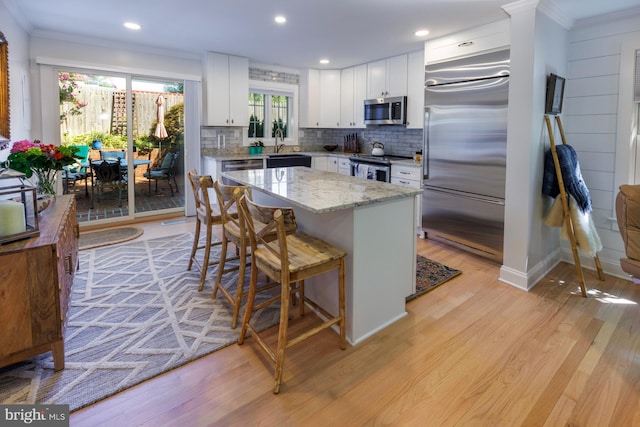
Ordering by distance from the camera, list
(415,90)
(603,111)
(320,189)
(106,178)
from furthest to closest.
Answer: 1. (106,178)
2. (415,90)
3. (603,111)
4. (320,189)

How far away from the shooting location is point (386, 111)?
515 cm

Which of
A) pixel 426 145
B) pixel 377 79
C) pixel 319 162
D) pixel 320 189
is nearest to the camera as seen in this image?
pixel 320 189

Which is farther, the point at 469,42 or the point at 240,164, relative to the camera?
the point at 240,164

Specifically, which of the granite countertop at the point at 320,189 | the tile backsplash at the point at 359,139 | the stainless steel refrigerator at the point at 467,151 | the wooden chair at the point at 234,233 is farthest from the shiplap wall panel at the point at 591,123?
the wooden chair at the point at 234,233

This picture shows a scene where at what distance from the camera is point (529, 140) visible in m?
2.94

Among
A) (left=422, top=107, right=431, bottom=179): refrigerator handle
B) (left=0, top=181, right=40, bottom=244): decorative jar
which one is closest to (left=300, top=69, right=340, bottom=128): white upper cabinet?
(left=422, top=107, right=431, bottom=179): refrigerator handle

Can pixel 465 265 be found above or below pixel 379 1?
below

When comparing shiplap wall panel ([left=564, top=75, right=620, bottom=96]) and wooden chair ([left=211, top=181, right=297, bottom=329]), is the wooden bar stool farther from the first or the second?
shiplap wall panel ([left=564, top=75, right=620, bottom=96])

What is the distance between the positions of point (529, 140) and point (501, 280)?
1.24 m

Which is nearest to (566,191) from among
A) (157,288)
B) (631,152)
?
(631,152)

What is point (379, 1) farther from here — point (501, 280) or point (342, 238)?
point (501, 280)

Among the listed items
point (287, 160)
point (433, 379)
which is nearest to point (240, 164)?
point (287, 160)

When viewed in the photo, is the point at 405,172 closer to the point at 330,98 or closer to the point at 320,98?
the point at 330,98

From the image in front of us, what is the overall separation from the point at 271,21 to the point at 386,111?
84.4 inches
